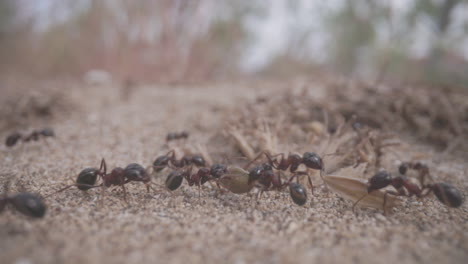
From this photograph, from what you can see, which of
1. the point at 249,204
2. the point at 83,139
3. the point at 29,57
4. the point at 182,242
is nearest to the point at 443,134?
the point at 249,204

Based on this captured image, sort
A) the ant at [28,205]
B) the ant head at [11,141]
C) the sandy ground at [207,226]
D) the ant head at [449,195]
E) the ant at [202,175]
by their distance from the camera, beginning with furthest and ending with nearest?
the ant head at [11,141]
the ant at [202,175]
the ant head at [449,195]
the ant at [28,205]
the sandy ground at [207,226]

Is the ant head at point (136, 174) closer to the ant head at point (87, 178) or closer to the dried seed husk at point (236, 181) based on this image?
the ant head at point (87, 178)

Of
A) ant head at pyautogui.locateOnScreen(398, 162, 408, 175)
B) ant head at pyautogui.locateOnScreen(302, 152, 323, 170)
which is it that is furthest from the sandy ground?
ant head at pyautogui.locateOnScreen(398, 162, 408, 175)

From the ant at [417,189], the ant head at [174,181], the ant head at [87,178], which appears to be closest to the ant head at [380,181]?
the ant at [417,189]

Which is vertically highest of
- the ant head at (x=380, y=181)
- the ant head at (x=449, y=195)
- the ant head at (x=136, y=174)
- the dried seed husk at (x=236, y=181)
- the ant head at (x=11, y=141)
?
the ant head at (x=11, y=141)

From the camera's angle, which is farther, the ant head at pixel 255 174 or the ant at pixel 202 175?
the ant at pixel 202 175
